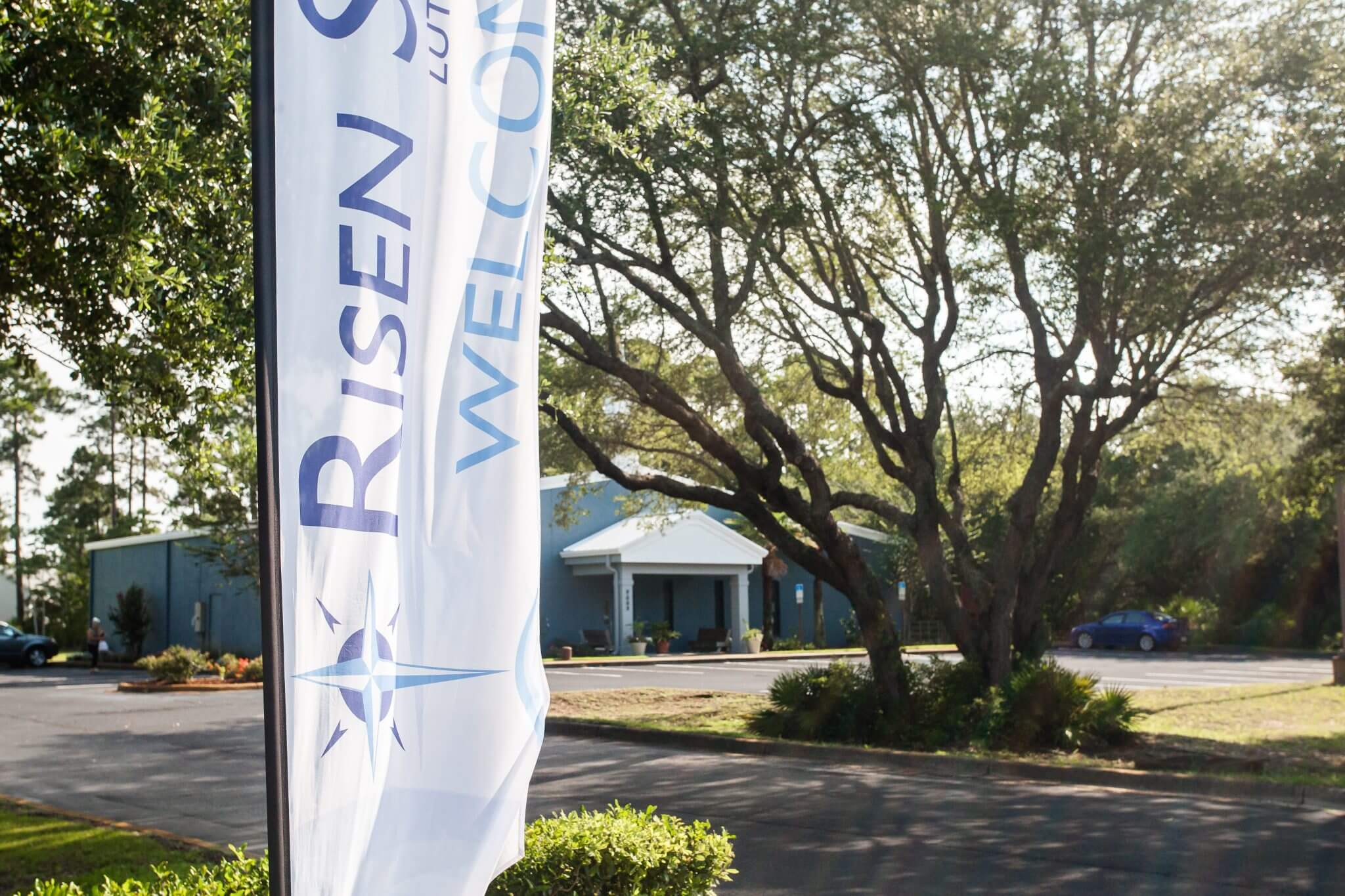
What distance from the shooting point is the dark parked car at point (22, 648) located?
1560 inches

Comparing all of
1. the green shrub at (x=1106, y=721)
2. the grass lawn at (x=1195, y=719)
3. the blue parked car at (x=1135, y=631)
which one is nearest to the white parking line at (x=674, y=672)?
the grass lawn at (x=1195, y=719)

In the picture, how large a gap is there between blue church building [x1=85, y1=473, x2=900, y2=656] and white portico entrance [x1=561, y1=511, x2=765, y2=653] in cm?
4

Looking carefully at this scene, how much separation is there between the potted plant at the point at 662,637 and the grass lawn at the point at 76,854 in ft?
99.6

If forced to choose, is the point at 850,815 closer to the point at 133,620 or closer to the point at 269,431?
the point at 269,431

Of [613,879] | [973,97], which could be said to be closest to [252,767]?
[613,879]

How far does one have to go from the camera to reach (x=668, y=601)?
4425 centimetres

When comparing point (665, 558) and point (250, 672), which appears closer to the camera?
point (250, 672)

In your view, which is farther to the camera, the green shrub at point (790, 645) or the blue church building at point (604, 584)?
the green shrub at point (790, 645)

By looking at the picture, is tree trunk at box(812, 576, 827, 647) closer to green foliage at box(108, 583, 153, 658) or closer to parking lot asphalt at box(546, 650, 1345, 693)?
parking lot asphalt at box(546, 650, 1345, 693)

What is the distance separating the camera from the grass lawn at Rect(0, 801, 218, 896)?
A: 7.79 metres

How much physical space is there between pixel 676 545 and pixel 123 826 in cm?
3142

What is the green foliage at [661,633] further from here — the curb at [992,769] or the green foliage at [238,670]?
the curb at [992,769]

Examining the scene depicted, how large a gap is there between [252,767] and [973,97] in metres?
11.3

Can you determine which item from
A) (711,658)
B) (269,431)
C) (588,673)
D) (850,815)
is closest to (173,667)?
(588,673)
